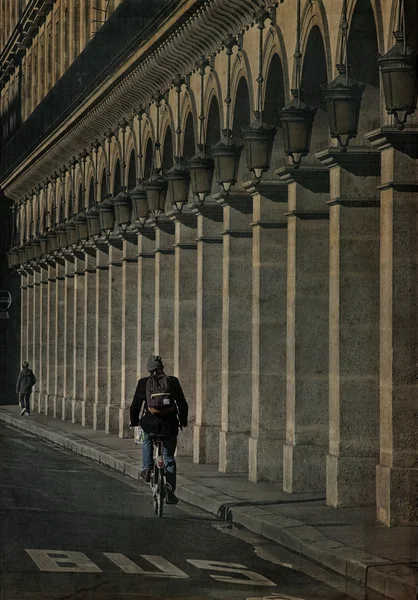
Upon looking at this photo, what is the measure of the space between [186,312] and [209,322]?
2.14 meters

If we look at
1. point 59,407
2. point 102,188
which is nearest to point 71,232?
point 102,188

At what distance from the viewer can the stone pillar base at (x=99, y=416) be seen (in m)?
40.4

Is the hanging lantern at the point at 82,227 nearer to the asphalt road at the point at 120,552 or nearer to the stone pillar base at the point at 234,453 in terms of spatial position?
the stone pillar base at the point at 234,453

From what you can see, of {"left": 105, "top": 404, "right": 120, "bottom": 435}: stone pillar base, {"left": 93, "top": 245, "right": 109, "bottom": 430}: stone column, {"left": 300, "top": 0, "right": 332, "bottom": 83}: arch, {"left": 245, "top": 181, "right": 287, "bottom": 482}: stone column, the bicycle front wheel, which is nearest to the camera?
the bicycle front wheel

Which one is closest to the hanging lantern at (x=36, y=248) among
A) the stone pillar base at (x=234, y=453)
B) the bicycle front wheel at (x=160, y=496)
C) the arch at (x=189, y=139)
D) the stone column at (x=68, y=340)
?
the stone column at (x=68, y=340)

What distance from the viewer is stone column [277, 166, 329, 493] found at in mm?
22469

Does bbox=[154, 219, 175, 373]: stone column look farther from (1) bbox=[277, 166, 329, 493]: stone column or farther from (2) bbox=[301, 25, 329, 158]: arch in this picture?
(2) bbox=[301, 25, 329, 158]: arch

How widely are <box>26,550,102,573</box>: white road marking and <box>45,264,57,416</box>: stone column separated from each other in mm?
35350

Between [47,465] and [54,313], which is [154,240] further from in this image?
[54,313]

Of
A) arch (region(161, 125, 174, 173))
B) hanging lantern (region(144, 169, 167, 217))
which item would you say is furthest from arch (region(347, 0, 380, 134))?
arch (region(161, 125, 174, 173))

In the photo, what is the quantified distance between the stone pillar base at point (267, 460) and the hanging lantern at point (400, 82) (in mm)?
7743

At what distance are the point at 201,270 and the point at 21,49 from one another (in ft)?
130

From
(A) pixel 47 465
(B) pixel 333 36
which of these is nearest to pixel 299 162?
(B) pixel 333 36

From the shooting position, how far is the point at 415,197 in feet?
59.7
